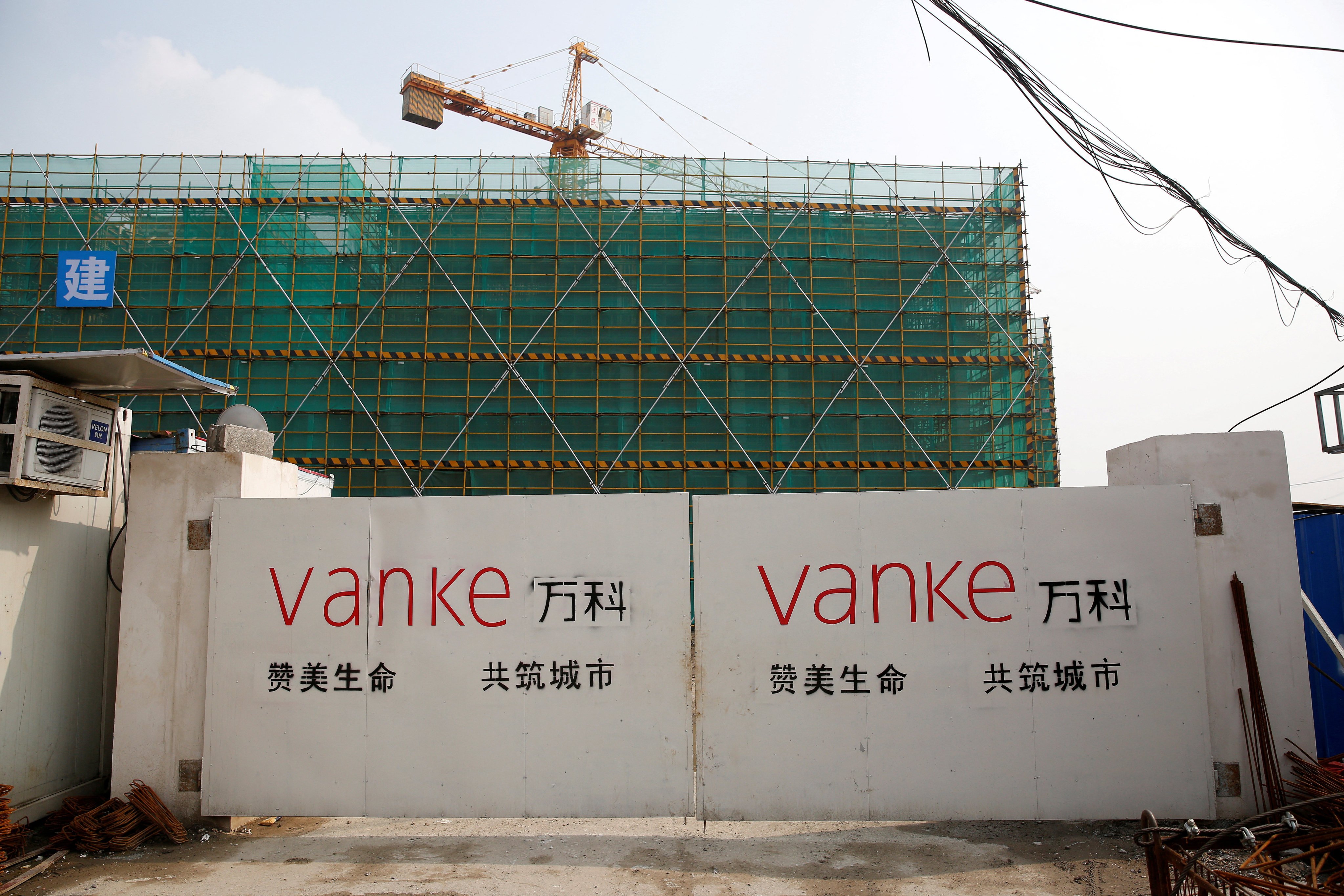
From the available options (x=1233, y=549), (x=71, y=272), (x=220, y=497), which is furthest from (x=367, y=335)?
(x=1233, y=549)

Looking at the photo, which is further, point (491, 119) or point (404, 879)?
point (491, 119)

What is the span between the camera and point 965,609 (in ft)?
17.3

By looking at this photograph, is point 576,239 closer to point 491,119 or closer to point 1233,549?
point 1233,549

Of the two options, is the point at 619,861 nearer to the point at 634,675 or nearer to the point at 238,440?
the point at 634,675

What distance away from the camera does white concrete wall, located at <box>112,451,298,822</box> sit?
5375 millimetres

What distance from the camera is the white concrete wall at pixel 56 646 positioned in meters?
5.20

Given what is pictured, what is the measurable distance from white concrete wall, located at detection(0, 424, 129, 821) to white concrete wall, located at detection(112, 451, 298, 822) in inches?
18.3

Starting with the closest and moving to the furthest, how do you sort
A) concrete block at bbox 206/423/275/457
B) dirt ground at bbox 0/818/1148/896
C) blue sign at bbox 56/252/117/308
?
dirt ground at bbox 0/818/1148/896 < concrete block at bbox 206/423/275/457 < blue sign at bbox 56/252/117/308

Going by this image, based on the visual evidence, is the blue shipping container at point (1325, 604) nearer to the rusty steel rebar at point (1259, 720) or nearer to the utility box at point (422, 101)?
the rusty steel rebar at point (1259, 720)

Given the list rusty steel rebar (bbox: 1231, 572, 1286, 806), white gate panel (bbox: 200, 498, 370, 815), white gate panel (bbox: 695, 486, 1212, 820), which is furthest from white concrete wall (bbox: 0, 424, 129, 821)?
rusty steel rebar (bbox: 1231, 572, 1286, 806)

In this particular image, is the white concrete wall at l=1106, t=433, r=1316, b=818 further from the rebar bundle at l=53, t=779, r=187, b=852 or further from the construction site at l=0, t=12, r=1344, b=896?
the rebar bundle at l=53, t=779, r=187, b=852

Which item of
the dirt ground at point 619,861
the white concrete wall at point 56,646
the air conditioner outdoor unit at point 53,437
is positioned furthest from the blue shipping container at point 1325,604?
the white concrete wall at point 56,646

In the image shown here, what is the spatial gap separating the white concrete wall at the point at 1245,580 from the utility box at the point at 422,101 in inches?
1069

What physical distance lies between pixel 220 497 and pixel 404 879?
2.84 meters
